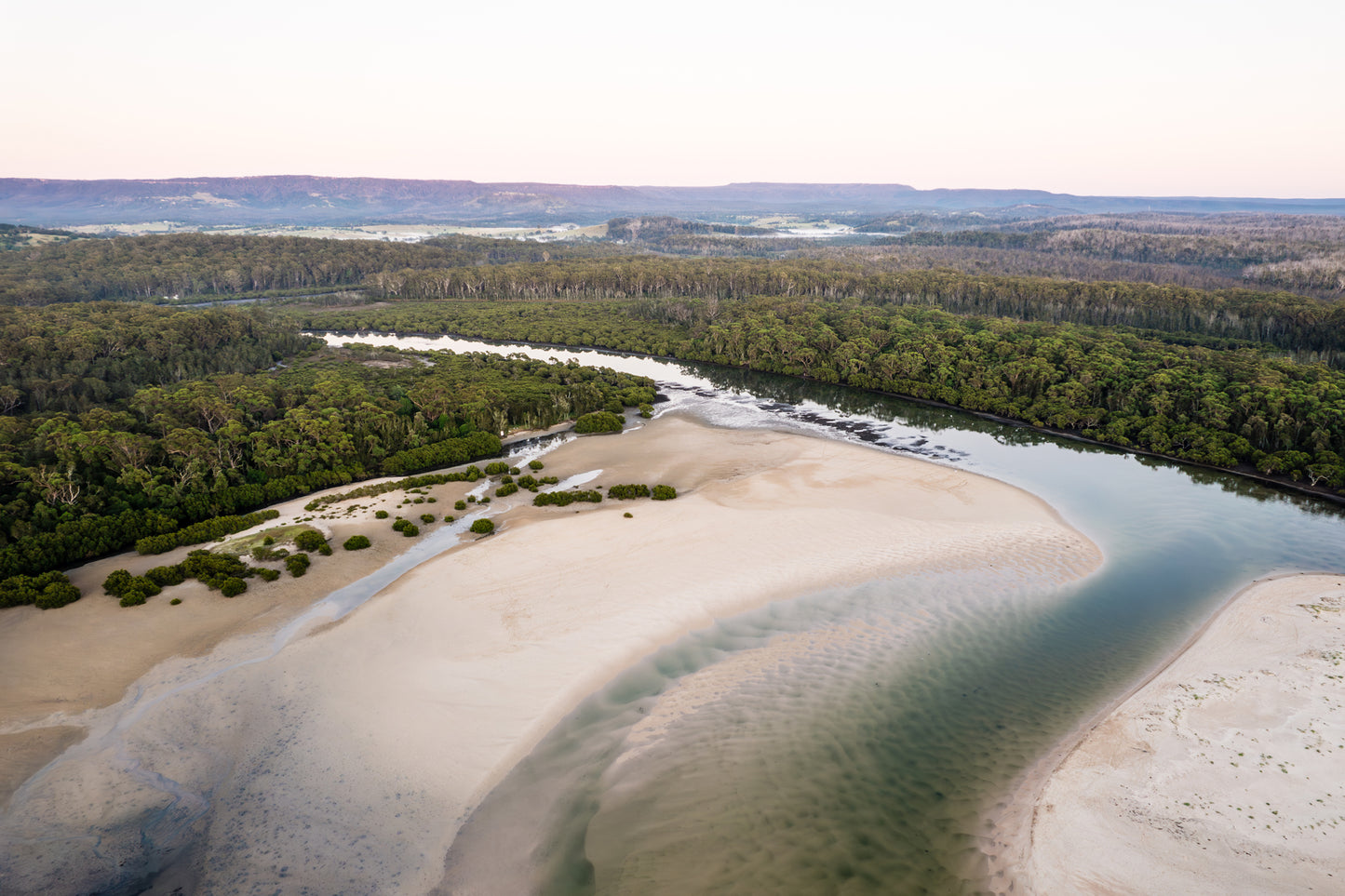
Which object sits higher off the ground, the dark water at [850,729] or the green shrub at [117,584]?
the green shrub at [117,584]

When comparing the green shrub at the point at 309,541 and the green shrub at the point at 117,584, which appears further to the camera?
the green shrub at the point at 309,541

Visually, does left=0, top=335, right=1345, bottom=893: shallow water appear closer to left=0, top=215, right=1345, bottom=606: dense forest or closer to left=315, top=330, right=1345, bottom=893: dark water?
left=315, top=330, right=1345, bottom=893: dark water

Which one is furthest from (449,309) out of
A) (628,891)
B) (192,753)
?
(628,891)

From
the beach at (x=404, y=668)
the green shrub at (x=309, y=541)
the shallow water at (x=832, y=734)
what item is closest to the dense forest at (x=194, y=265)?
the green shrub at (x=309, y=541)

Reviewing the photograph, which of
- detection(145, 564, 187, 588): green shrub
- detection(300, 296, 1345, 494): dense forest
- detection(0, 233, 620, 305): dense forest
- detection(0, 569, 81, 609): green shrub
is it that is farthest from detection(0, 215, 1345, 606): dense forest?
detection(145, 564, 187, 588): green shrub

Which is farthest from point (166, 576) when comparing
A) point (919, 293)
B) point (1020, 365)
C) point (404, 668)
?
point (919, 293)

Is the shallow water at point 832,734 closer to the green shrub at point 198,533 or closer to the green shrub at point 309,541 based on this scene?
the green shrub at point 309,541
